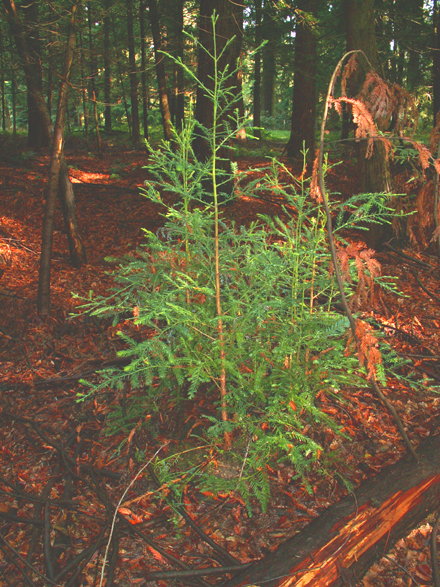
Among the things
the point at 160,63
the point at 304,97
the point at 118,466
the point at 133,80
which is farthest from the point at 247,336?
the point at 133,80

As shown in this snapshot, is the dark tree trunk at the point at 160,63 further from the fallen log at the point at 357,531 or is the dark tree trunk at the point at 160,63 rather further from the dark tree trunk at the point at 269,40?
the fallen log at the point at 357,531

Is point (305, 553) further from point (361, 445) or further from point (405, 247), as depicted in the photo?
point (405, 247)

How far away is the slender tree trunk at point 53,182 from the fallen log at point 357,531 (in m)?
3.95

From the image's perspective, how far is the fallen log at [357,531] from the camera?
6.89ft

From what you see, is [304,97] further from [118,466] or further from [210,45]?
[118,466]

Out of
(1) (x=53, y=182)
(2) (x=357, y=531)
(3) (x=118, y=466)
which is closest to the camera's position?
(2) (x=357, y=531)

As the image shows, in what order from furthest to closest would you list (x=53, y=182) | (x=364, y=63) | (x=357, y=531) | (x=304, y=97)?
1. (x=304, y=97)
2. (x=364, y=63)
3. (x=53, y=182)
4. (x=357, y=531)

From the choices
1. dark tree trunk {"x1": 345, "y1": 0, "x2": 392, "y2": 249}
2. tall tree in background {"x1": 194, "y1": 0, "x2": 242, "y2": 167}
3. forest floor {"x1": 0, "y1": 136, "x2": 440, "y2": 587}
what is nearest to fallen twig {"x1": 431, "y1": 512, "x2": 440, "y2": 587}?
forest floor {"x1": 0, "y1": 136, "x2": 440, "y2": 587}

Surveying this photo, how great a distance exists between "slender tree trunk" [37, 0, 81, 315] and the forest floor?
355 mm

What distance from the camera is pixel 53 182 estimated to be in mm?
4855

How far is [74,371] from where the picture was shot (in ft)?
13.8

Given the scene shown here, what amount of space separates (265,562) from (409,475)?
1.07 metres

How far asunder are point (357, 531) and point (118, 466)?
1.66m

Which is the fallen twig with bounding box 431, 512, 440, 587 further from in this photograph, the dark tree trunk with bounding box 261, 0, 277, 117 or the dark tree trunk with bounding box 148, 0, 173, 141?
the dark tree trunk with bounding box 148, 0, 173, 141
